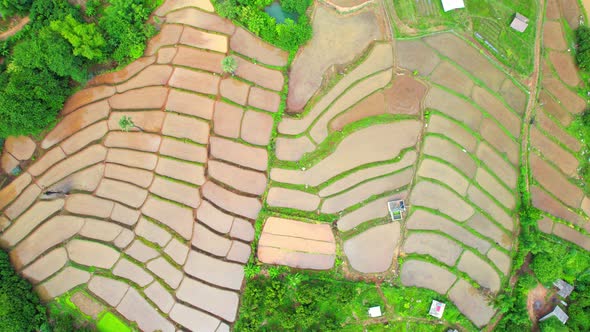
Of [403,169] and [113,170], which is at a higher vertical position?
[403,169]

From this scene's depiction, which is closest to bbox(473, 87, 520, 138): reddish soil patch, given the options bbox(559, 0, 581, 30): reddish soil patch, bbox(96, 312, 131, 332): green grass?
bbox(559, 0, 581, 30): reddish soil patch

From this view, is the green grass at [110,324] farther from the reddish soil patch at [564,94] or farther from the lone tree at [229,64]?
the reddish soil patch at [564,94]

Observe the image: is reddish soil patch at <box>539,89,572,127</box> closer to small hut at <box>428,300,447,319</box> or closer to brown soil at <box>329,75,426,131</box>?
brown soil at <box>329,75,426,131</box>

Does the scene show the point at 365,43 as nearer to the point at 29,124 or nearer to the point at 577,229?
the point at 577,229

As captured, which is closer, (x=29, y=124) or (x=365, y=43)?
(x=29, y=124)

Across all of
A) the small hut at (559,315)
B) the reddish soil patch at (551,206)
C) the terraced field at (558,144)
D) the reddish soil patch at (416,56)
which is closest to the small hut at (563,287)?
the small hut at (559,315)

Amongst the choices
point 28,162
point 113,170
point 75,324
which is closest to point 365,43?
point 113,170

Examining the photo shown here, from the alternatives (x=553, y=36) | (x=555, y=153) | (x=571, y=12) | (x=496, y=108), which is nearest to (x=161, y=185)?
(x=496, y=108)

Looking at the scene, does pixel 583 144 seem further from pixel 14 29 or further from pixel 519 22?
pixel 14 29
